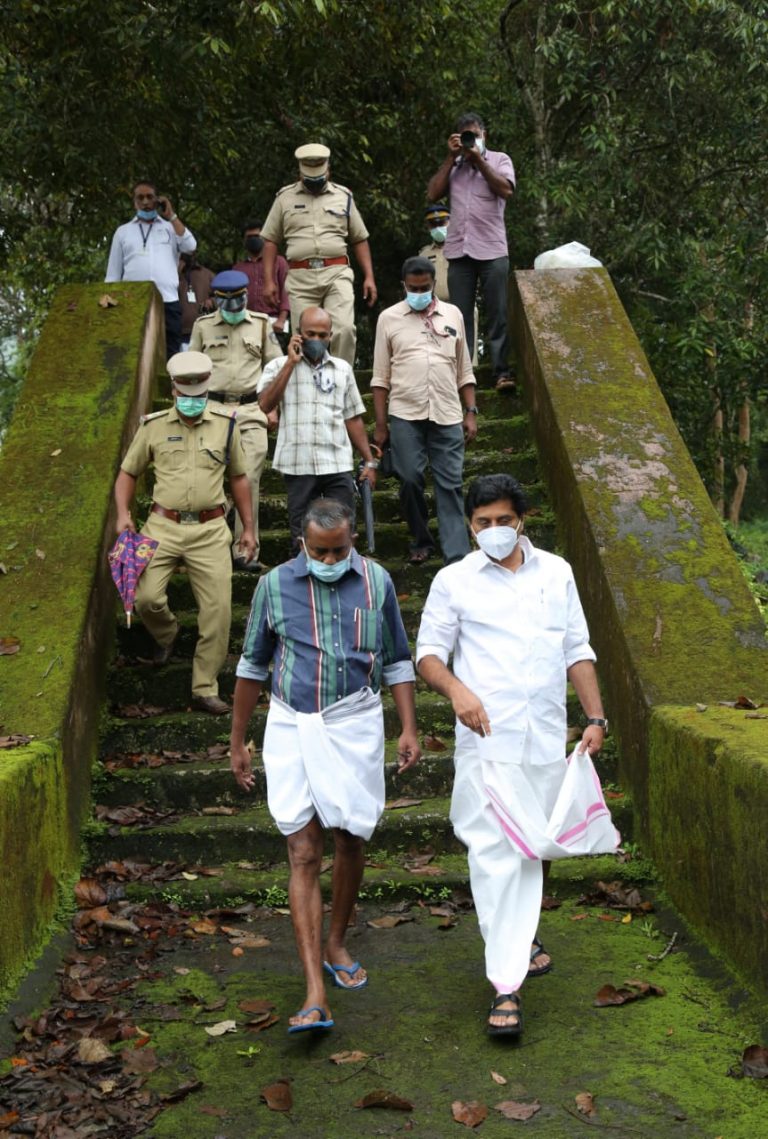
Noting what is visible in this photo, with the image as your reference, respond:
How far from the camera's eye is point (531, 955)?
191 inches

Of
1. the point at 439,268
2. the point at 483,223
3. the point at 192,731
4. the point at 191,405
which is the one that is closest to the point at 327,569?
the point at 192,731

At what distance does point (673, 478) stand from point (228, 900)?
322 cm

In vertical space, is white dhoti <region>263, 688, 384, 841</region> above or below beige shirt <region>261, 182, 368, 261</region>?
below

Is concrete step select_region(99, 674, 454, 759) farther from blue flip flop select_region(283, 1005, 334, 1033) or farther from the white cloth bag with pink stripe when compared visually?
blue flip flop select_region(283, 1005, 334, 1033)

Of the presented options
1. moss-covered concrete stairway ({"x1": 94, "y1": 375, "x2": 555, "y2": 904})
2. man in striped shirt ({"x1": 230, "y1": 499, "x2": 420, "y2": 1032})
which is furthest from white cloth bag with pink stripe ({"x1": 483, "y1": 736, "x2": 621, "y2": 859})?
moss-covered concrete stairway ({"x1": 94, "y1": 375, "x2": 555, "y2": 904})

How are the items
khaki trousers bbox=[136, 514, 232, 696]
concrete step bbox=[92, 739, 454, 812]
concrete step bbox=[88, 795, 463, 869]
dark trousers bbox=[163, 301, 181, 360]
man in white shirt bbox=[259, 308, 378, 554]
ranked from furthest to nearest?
dark trousers bbox=[163, 301, 181, 360], man in white shirt bbox=[259, 308, 378, 554], khaki trousers bbox=[136, 514, 232, 696], concrete step bbox=[92, 739, 454, 812], concrete step bbox=[88, 795, 463, 869]

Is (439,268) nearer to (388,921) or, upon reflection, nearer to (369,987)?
(388,921)

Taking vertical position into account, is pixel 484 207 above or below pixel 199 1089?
above

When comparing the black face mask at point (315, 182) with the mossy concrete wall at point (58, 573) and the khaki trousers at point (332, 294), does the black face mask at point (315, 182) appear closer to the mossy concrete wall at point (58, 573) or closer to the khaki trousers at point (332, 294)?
the khaki trousers at point (332, 294)

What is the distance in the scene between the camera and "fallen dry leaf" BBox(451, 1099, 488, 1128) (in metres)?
3.79

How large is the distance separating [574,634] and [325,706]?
93cm

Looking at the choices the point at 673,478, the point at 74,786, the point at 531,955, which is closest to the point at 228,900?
the point at 74,786

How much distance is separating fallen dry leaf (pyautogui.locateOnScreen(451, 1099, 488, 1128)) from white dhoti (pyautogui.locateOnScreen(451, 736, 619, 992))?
53 centimetres

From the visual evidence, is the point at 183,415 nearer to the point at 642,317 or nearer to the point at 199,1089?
the point at 199,1089
